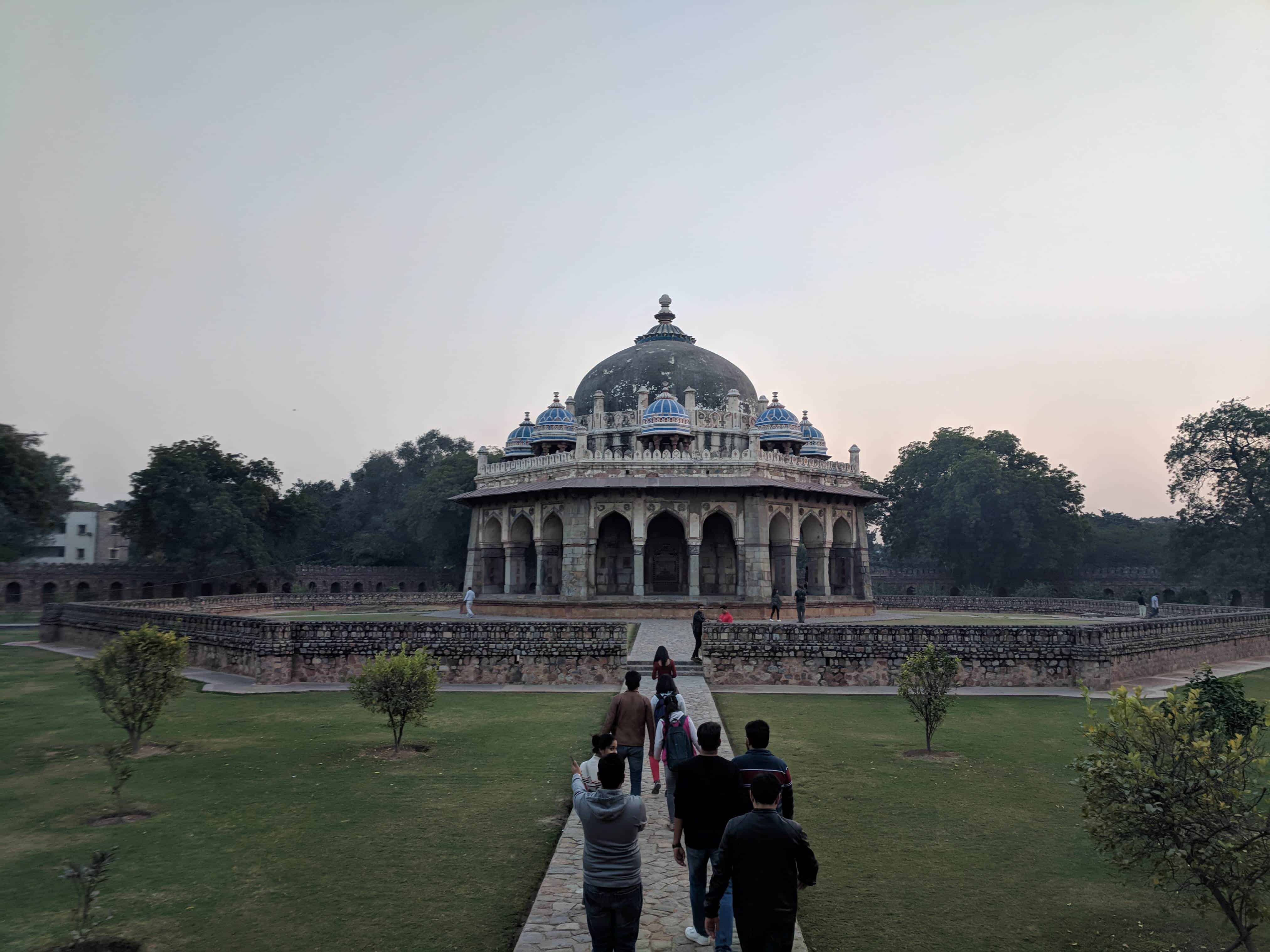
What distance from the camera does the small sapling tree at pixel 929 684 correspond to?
35.2ft

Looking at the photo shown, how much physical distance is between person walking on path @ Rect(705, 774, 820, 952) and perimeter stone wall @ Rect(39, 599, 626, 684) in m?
12.4

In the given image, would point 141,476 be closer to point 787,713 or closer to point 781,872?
→ point 787,713

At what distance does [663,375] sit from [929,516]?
22022mm

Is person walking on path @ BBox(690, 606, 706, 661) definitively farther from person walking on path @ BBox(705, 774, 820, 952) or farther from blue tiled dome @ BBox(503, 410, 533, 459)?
blue tiled dome @ BBox(503, 410, 533, 459)

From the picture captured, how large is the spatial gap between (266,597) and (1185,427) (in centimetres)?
4803

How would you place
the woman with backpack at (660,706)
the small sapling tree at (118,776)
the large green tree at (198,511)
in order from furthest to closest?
1. the large green tree at (198,511)
2. the woman with backpack at (660,706)
3. the small sapling tree at (118,776)

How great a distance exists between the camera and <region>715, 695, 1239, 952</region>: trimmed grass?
5.60m

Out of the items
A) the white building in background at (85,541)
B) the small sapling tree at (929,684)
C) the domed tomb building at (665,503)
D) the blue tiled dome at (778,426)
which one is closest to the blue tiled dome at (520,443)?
the domed tomb building at (665,503)

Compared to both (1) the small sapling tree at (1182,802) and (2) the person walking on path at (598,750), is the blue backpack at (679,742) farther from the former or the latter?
(1) the small sapling tree at (1182,802)

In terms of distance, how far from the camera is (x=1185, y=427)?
4322 centimetres

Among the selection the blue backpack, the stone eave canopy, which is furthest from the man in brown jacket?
the stone eave canopy

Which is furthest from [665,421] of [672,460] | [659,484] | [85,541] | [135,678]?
[85,541]

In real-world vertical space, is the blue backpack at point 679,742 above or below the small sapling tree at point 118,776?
above

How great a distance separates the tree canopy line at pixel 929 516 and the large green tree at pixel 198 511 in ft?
0.23
